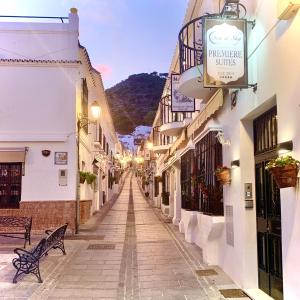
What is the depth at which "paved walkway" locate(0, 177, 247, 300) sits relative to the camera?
25.8ft

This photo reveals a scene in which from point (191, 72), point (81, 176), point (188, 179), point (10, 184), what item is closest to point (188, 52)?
point (191, 72)

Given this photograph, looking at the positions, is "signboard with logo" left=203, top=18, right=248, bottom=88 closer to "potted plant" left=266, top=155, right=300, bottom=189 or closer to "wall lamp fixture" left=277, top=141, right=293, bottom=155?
"wall lamp fixture" left=277, top=141, right=293, bottom=155

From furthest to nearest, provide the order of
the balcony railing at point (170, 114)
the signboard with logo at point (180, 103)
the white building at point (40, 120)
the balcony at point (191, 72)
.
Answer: the balcony railing at point (170, 114) < the white building at point (40, 120) < the signboard with logo at point (180, 103) < the balcony at point (191, 72)

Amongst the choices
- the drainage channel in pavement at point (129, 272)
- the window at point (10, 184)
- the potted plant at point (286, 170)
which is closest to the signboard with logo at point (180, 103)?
the drainage channel in pavement at point (129, 272)

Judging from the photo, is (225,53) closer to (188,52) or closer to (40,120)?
(188,52)

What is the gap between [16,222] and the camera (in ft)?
44.8

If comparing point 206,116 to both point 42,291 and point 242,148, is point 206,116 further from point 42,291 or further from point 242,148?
point 42,291

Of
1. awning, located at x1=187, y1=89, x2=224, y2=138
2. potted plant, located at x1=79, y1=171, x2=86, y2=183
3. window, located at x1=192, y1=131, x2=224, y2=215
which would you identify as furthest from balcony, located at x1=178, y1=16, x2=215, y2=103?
potted plant, located at x1=79, y1=171, x2=86, y2=183

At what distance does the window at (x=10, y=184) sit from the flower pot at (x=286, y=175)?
13.6m

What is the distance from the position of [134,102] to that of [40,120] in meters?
149

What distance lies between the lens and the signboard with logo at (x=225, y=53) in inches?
282

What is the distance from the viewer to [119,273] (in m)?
9.62

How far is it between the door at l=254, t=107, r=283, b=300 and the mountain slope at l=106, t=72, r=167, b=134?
152456 mm

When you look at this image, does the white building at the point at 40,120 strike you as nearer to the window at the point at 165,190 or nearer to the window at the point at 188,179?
the window at the point at 188,179
